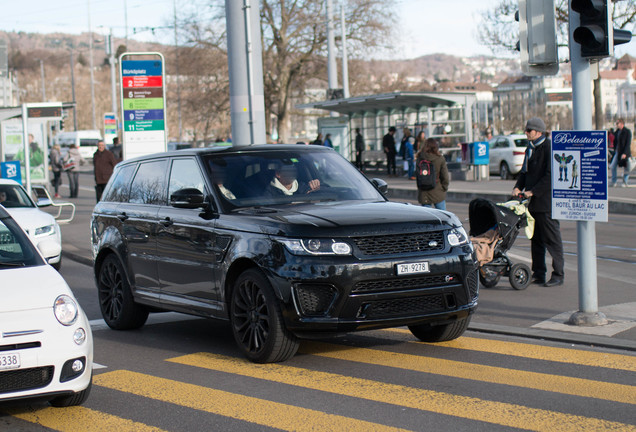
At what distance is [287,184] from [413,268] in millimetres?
1735

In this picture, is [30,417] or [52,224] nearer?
[30,417]

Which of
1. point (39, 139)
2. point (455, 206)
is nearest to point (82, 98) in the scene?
point (39, 139)

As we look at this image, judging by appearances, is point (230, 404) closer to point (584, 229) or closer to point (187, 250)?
point (187, 250)

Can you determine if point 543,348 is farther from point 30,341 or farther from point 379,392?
point 30,341

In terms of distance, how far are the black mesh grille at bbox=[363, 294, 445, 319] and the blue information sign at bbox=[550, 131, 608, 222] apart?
6.29 ft

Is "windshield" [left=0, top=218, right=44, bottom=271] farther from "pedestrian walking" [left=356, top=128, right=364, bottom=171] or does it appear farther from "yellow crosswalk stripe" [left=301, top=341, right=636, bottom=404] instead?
"pedestrian walking" [left=356, top=128, right=364, bottom=171]

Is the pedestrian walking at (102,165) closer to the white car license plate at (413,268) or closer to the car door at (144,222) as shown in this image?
the car door at (144,222)

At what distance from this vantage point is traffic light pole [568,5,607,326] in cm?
842

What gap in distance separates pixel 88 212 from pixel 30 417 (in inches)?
885

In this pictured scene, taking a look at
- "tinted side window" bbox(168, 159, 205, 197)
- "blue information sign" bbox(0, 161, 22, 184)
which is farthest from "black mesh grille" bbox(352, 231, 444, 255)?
"blue information sign" bbox(0, 161, 22, 184)

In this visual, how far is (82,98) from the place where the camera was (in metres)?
140

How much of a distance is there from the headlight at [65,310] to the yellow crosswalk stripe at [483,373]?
2.43 metres

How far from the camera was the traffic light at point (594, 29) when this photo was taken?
8.17 metres

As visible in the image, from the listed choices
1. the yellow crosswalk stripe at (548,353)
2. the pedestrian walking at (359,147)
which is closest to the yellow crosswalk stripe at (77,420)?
the yellow crosswalk stripe at (548,353)
